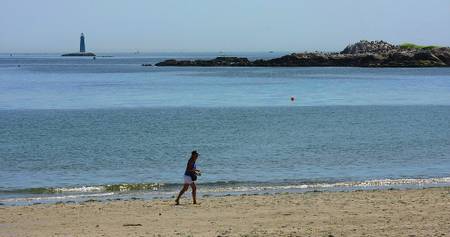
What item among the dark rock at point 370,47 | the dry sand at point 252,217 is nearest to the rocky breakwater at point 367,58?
the dark rock at point 370,47

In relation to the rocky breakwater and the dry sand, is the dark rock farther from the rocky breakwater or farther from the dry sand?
the dry sand

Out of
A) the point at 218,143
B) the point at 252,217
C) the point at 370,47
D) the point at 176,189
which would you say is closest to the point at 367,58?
the point at 370,47

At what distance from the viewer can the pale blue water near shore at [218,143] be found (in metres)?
25.0

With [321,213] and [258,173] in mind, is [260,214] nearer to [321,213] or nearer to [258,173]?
[321,213]

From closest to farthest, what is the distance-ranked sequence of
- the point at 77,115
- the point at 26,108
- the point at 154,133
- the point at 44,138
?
1. the point at 44,138
2. the point at 154,133
3. the point at 77,115
4. the point at 26,108

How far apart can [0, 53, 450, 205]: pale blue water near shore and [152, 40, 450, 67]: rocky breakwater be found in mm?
63102

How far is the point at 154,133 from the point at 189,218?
2540 centimetres

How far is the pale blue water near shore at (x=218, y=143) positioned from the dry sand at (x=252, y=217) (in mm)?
3097

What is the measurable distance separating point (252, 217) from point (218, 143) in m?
20.3

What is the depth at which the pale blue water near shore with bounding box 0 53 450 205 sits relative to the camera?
24969 mm

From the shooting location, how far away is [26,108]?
196ft

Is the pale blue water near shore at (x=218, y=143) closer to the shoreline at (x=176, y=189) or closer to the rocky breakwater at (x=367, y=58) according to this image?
the shoreline at (x=176, y=189)

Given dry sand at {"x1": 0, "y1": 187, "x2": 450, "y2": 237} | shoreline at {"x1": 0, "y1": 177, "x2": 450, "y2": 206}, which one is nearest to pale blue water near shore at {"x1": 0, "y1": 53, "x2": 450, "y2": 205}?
shoreline at {"x1": 0, "y1": 177, "x2": 450, "y2": 206}

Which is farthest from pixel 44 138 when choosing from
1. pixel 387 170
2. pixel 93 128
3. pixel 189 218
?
pixel 189 218
